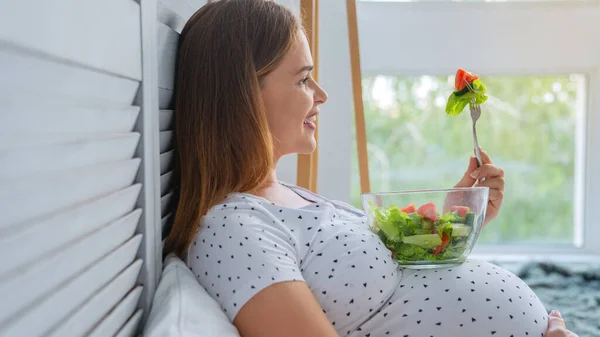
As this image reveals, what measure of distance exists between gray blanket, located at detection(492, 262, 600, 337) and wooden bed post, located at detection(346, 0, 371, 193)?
86 cm

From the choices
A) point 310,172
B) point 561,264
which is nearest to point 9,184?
point 310,172

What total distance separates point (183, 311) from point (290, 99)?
581 mm

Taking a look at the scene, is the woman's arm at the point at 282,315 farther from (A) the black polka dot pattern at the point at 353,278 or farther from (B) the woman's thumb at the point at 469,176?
(B) the woman's thumb at the point at 469,176

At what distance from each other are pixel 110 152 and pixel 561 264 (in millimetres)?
2593

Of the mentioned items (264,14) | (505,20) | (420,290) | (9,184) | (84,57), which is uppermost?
(505,20)

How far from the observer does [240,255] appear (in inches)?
45.4

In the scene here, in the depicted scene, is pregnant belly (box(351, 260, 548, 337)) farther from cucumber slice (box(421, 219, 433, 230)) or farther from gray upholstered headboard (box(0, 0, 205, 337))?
gray upholstered headboard (box(0, 0, 205, 337))

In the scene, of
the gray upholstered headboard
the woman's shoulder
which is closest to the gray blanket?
the woman's shoulder

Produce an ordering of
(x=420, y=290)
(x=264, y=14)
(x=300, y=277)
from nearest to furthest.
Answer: (x=300, y=277) < (x=420, y=290) < (x=264, y=14)

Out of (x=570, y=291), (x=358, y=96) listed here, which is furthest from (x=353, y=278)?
(x=570, y=291)

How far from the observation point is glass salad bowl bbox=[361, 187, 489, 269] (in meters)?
1.36

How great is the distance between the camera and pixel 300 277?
1.15 m

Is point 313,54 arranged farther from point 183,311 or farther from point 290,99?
point 183,311

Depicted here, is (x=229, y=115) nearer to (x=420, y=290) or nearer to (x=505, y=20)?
(x=420, y=290)
